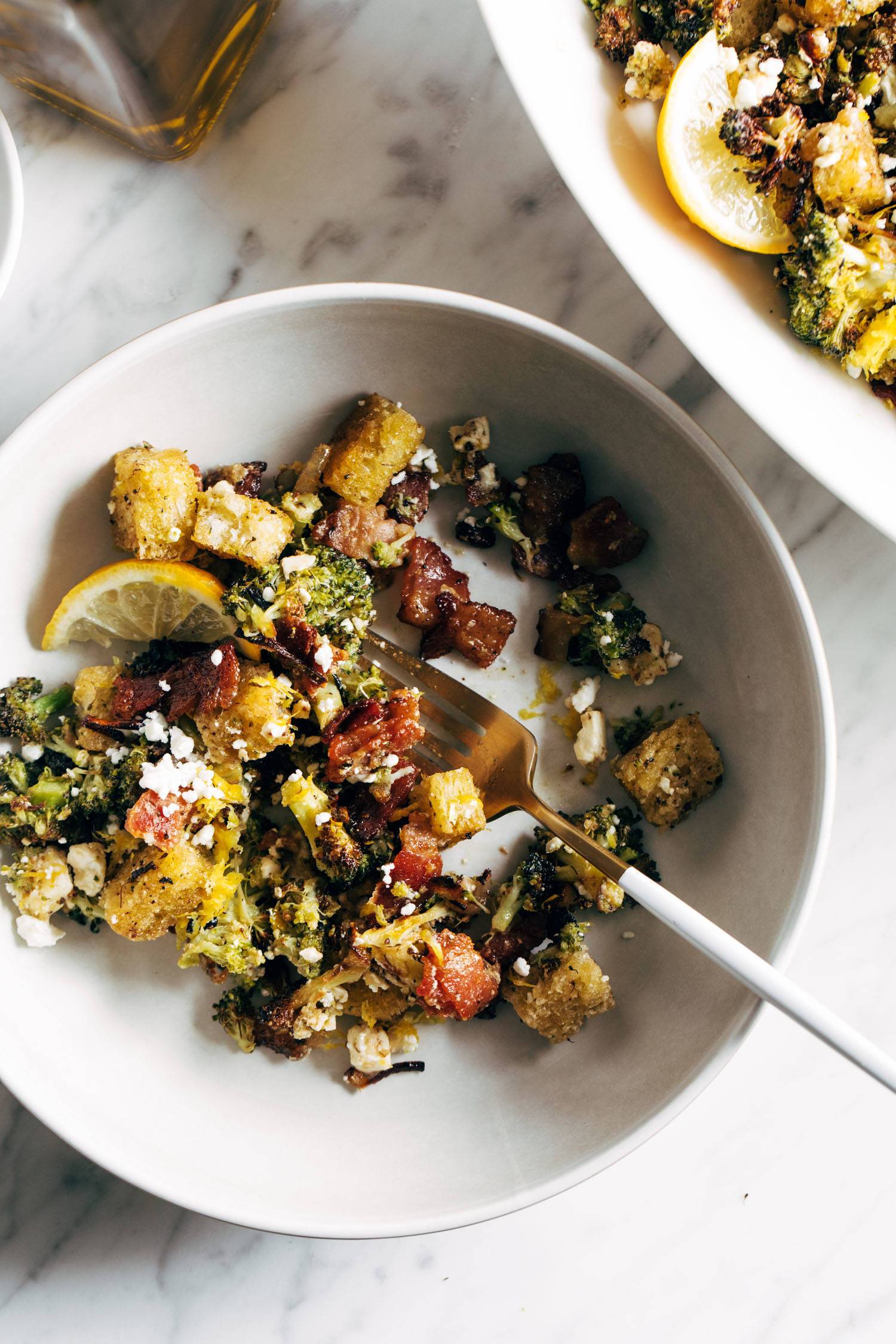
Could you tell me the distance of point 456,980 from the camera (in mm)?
1682

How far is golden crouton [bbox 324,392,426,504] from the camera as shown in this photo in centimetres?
177

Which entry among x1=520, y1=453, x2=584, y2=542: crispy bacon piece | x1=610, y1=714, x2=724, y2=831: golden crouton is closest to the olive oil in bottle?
x1=520, y1=453, x2=584, y2=542: crispy bacon piece

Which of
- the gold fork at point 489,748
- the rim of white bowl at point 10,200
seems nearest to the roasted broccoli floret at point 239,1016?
the gold fork at point 489,748

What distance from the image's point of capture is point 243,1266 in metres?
1.99

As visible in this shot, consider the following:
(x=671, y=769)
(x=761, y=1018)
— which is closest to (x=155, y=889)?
(x=671, y=769)

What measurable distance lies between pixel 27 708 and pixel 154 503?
0.45 metres

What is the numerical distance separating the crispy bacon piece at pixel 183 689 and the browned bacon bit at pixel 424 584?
0.35 m

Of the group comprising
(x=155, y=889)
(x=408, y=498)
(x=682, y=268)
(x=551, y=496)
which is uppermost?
(x=682, y=268)

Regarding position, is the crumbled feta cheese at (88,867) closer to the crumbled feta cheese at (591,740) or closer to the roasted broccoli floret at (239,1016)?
the roasted broccoli floret at (239,1016)

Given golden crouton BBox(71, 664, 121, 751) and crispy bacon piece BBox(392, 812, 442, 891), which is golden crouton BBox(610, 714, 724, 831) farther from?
golden crouton BBox(71, 664, 121, 751)

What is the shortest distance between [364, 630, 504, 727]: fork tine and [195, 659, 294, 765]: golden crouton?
0.23 m

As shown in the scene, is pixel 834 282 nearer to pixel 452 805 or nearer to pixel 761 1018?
pixel 452 805

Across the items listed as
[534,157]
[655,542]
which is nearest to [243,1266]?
[655,542]

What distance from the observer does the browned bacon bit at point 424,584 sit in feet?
5.99
